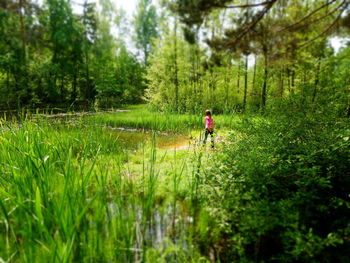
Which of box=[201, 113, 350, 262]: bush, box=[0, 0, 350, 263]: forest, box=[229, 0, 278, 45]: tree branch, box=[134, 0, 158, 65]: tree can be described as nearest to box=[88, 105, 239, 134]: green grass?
box=[0, 0, 350, 263]: forest

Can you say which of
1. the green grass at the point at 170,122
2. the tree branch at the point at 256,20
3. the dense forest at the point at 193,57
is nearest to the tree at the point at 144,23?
the dense forest at the point at 193,57

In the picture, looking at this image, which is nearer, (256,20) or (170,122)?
(256,20)

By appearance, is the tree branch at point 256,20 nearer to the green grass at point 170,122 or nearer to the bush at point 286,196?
the bush at point 286,196

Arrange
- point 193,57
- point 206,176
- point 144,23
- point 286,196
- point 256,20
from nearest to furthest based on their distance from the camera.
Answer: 1. point 286,196
2. point 206,176
3. point 256,20
4. point 193,57
5. point 144,23

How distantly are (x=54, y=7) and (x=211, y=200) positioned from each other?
24111 mm

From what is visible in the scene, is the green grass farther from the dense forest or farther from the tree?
the tree

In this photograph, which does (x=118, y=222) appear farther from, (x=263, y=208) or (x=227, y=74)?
(x=227, y=74)

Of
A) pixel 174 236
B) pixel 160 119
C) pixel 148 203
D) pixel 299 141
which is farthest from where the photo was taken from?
pixel 160 119

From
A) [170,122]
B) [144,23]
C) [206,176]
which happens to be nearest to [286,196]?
[206,176]

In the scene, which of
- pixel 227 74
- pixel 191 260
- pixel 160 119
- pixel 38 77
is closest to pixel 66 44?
pixel 38 77

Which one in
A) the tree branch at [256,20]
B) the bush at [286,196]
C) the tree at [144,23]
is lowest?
the bush at [286,196]

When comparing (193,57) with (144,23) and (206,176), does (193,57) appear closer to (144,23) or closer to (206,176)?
(206,176)

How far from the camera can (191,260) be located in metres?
1.78

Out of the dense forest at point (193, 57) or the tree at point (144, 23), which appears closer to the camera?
the dense forest at point (193, 57)
